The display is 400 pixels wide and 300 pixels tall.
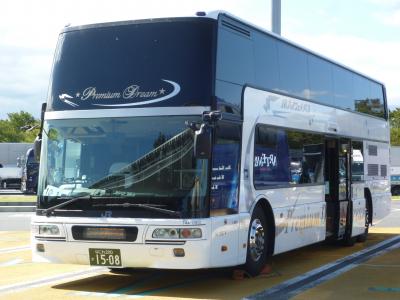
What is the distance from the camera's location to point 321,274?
33.8 feet

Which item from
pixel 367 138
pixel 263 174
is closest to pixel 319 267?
pixel 263 174

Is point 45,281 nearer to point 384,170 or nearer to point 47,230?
point 47,230

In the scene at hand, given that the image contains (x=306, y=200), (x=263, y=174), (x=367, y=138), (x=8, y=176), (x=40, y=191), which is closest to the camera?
(x=40, y=191)

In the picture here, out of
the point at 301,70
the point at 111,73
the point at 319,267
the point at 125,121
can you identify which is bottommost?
the point at 319,267

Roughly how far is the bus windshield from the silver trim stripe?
0.18 feet

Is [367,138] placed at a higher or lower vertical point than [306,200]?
higher

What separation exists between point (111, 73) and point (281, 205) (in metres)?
3.62

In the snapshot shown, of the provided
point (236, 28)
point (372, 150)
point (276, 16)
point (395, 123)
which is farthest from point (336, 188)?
point (395, 123)

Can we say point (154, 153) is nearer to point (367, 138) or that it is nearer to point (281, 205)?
point (281, 205)

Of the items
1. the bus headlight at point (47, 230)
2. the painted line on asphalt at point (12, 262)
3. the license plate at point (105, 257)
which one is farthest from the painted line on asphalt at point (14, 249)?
the license plate at point (105, 257)

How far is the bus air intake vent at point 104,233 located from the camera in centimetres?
841

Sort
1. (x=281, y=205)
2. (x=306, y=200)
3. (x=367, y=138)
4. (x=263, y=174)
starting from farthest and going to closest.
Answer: (x=367, y=138) < (x=306, y=200) < (x=281, y=205) < (x=263, y=174)

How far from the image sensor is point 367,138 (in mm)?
15836

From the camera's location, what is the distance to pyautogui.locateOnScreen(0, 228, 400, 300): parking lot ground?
28.2 feet
